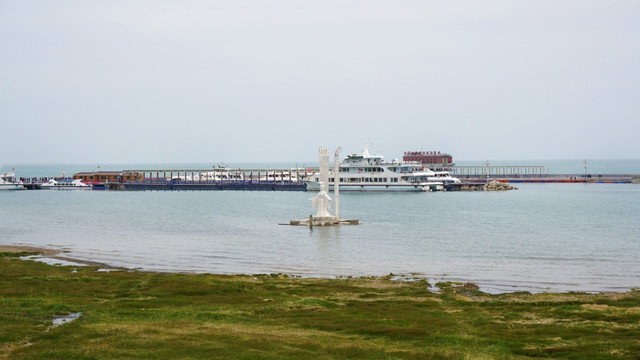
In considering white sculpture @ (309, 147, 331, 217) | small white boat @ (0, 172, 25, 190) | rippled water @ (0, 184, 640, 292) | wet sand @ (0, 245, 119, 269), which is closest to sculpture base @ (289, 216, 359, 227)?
white sculpture @ (309, 147, 331, 217)

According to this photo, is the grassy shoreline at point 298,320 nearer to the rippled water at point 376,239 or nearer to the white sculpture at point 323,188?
the rippled water at point 376,239

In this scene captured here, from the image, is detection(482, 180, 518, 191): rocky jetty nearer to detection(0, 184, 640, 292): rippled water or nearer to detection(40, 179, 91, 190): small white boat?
detection(0, 184, 640, 292): rippled water

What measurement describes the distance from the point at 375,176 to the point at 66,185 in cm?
5897

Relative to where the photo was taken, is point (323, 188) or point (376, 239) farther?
point (323, 188)

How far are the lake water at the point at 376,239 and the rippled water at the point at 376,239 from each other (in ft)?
0.25

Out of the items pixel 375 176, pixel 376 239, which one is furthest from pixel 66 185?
pixel 376 239

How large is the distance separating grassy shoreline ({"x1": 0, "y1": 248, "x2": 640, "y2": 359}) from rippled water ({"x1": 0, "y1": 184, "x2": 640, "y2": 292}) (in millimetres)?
5608

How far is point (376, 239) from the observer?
1960 inches

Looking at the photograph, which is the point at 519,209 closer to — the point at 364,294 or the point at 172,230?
the point at 172,230

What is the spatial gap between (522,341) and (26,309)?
1426 centimetres

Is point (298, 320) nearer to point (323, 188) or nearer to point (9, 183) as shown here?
point (323, 188)

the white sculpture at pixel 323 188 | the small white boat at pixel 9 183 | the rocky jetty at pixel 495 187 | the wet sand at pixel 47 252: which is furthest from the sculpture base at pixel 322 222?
the small white boat at pixel 9 183

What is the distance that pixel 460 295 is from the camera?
26875 millimetres

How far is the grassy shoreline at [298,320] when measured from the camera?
55.3 feet
